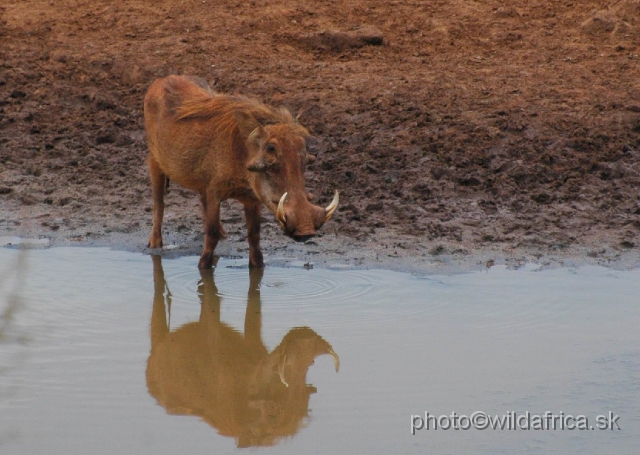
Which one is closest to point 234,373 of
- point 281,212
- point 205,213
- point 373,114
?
point 281,212

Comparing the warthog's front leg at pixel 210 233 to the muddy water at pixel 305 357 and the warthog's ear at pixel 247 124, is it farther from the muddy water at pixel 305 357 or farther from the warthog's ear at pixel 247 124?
the warthog's ear at pixel 247 124

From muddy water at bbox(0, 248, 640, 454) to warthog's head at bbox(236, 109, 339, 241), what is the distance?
50 centimetres

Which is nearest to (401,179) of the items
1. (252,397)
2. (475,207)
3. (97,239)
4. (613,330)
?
(475,207)

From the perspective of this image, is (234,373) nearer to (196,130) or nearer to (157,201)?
(196,130)

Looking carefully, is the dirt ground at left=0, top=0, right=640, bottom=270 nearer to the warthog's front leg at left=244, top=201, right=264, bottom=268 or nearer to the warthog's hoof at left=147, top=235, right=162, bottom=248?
the warthog's hoof at left=147, top=235, right=162, bottom=248

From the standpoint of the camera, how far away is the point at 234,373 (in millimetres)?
4887

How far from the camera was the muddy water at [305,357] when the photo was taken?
408 cm

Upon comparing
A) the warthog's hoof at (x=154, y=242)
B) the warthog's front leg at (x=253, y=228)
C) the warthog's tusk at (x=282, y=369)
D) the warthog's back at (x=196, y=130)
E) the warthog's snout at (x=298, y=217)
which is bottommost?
the warthog's hoof at (x=154, y=242)

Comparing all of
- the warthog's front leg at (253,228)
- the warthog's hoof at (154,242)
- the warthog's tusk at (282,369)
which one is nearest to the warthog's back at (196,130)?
the warthog's front leg at (253,228)

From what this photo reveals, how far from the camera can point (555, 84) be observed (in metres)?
9.30

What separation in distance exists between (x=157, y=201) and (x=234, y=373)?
274 centimetres

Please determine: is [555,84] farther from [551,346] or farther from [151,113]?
[551,346]

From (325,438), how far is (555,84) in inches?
238

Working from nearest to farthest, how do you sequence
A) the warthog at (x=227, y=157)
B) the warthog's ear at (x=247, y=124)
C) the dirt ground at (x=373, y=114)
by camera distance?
the warthog at (x=227, y=157)
the warthog's ear at (x=247, y=124)
the dirt ground at (x=373, y=114)
